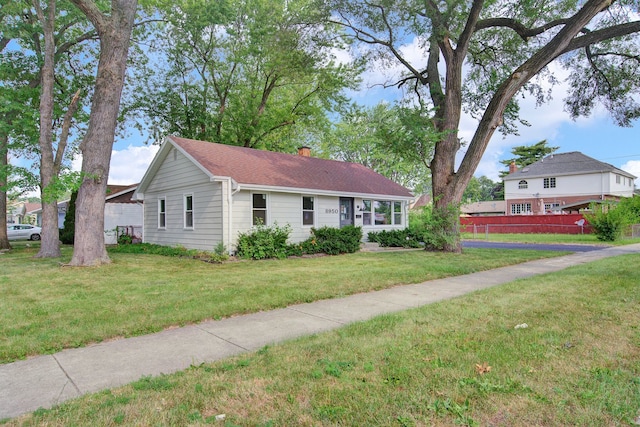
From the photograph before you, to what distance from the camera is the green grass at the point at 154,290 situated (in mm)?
4802

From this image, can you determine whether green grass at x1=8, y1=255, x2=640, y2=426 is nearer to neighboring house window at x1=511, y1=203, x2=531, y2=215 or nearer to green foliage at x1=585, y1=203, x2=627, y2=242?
green foliage at x1=585, y1=203, x2=627, y2=242

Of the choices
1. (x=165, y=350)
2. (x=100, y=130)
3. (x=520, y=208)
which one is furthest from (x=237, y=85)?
(x=520, y=208)

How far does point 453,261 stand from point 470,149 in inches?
174

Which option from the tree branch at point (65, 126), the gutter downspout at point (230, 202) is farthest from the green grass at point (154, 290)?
the tree branch at point (65, 126)

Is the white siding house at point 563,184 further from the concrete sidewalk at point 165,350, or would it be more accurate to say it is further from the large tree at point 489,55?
the concrete sidewalk at point 165,350

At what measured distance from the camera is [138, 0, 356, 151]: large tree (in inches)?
802

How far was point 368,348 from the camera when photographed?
3.91 m

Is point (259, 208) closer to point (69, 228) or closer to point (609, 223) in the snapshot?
point (69, 228)

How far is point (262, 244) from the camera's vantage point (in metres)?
12.8

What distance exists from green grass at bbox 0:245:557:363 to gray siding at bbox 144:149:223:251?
2.39 metres

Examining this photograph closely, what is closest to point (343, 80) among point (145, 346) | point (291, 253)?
point (291, 253)

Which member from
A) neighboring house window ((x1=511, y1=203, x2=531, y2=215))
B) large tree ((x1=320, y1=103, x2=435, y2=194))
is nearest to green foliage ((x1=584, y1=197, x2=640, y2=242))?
large tree ((x1=320, y1=103, x2=435, y2=194))

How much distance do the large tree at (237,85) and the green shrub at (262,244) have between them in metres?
9.71

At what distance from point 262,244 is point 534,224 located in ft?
85.7
